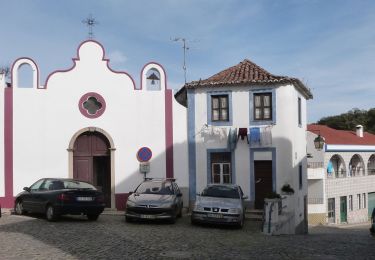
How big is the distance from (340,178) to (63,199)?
30.0m

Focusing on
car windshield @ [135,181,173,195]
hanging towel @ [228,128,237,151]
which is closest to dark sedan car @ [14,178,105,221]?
car windshield @ [135,181,173,195]

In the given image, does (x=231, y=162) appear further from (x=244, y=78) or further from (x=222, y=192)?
(x=222, y=192)

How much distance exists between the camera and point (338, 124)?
235 ft

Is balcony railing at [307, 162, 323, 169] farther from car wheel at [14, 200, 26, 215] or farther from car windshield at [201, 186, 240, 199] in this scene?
car wheel at [14, 200, 26, 215]

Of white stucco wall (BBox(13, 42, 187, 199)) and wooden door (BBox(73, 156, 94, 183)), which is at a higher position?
white stucco wall (BBox(13, 42, 187, 199))

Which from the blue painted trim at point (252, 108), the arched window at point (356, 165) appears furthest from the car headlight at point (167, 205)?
the arched window at point (356, 165)

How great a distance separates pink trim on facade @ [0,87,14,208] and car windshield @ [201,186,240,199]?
9007 millimetres

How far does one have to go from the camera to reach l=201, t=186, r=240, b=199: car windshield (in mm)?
17577

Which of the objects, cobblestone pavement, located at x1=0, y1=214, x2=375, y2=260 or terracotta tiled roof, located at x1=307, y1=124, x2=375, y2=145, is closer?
cobblestone pavement, located at x1=0, y1=214, x2=375, y2=260

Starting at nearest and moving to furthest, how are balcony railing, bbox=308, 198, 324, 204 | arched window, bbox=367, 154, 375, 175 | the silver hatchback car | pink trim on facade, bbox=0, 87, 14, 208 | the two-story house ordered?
the silver hatchback car → pink trim on facade, bbox=0, 87, 14, 208 → the two-story house → balcony railing, bbox=308, 198, 324, 204 → arched window, bbox=367, 154, 375, 175

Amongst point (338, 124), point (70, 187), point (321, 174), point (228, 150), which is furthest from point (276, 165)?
point (338, 124)

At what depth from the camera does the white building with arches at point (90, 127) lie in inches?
849

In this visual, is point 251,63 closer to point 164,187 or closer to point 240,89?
point 240,89

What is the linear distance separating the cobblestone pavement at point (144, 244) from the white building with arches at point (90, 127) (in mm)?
5770
